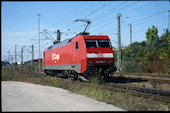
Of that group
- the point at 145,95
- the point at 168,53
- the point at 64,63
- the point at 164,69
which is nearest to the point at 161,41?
the point at 168,53

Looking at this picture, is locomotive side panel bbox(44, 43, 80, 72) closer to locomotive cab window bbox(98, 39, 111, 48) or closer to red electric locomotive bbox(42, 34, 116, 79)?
red electric locomotive bbox(42, 34, 116, 79)

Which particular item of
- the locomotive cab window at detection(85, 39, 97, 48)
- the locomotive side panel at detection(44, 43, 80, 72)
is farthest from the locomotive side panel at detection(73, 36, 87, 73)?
the locomotive side panel at detection(44, 43, 80, 72)

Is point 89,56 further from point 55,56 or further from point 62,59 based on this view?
point 55,56

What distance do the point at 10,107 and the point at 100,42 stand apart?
963 cm

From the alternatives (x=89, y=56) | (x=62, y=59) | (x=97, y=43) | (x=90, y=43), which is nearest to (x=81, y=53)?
(x=89, y=56)

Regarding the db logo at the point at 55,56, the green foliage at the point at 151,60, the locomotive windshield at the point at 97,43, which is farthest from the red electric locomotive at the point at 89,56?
the green foliage at the point at 151,60

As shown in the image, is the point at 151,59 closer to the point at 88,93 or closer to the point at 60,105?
the point at 88,93

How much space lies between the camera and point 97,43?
14.8 metres

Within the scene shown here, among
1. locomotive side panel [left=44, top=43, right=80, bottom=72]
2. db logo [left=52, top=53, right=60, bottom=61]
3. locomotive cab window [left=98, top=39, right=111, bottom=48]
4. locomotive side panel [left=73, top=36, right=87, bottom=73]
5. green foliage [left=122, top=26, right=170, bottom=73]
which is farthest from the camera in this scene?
green foliage [left=122, top=26, right=170, bottom=73]

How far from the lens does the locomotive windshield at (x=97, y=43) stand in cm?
1440

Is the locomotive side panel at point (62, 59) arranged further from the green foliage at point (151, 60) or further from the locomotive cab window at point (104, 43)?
Result: the green foliage at point (151, 60)

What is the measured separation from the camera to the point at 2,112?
5859 mm

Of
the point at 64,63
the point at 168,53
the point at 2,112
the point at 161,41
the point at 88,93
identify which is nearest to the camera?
the point at 2,112

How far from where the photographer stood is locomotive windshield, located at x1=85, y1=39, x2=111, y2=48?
14.4m
